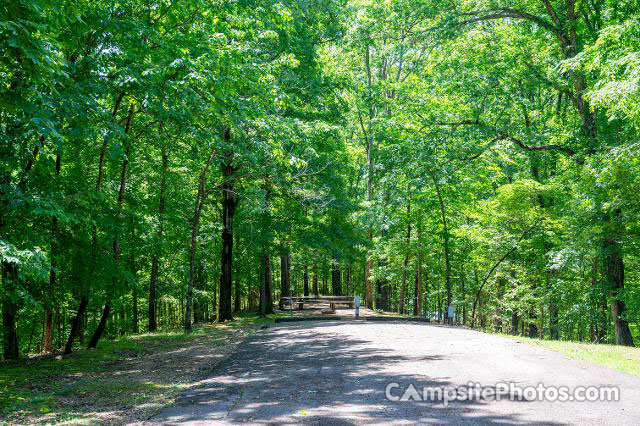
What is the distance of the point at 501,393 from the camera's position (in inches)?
237

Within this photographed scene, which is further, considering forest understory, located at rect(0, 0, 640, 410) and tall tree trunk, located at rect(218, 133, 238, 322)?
tall tree trunk, located at rect(218, 133, 238, 322)

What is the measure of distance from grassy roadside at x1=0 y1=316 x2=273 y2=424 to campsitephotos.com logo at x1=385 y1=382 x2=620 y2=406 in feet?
10.6

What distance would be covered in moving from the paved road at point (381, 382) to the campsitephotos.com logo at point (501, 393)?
0.10 m

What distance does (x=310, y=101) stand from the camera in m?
18.9

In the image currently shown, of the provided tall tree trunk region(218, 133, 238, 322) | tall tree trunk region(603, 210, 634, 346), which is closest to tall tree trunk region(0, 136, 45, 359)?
tall tree trunk region(218, 133, 238, 322)

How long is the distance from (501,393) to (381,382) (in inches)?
66.3

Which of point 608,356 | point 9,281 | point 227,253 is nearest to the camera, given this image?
point 9,281

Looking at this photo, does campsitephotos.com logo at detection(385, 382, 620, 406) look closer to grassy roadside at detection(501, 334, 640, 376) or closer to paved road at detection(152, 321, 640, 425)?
paved road at detection(152, 321, 640, 425)

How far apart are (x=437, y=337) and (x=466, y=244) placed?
44.8 feet

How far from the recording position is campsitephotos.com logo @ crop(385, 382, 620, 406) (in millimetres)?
5754

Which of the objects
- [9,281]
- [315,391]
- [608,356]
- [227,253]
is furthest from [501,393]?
[227,253]

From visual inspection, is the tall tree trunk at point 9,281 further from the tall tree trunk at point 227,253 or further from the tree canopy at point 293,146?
the tall tree trunk at point 227,253

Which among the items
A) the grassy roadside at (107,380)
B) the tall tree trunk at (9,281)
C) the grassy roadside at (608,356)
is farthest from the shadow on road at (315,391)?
the tall tree trunk at (9,281)

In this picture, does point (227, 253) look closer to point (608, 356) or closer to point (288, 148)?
point (288, 148)
